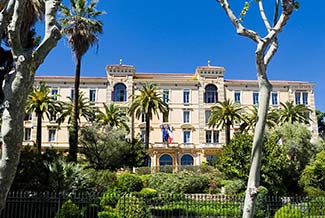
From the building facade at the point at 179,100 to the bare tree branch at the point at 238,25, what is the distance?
149 feet

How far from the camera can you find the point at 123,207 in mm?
16000

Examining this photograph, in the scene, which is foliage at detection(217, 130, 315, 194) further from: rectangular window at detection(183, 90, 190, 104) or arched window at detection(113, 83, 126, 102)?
arched window at detection(113, 83, 126, 102)

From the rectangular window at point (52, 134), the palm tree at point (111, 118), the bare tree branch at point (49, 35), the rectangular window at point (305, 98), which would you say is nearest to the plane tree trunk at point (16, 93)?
the bare tree branch at point (49, 35)

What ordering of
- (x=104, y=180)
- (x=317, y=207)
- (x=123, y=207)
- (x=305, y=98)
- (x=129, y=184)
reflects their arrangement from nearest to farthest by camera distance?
(x=123, y=207) < (x=317, y=207) < (x=104, y=180) < (x=129, y=184) < (x=305, y=98)

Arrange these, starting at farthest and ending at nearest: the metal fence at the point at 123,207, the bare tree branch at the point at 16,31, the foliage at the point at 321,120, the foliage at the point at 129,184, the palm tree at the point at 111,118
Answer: the foliage at the point at 321,120 < the palm tree at the point at 111,118 < the foliage at the point at 129,184 < the metal fence at the point at 123,207 < the bare tree branch at the point at 16,31

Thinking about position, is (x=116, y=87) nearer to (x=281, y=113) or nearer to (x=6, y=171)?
(x=281, y=113)

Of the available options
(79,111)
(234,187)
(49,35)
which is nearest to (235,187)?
(234,187)

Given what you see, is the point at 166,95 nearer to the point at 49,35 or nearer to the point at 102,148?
the point at 102,148

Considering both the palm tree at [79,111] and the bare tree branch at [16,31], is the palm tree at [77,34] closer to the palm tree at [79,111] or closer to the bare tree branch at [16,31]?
the palm tree at [79,111]

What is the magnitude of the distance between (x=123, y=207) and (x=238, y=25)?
33.0 feet

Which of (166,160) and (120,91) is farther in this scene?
(120,91)

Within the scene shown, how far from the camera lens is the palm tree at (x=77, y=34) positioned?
3019cm

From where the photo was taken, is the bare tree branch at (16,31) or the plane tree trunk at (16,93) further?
the bare tree branch at (16,31)

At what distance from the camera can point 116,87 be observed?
184 feet
